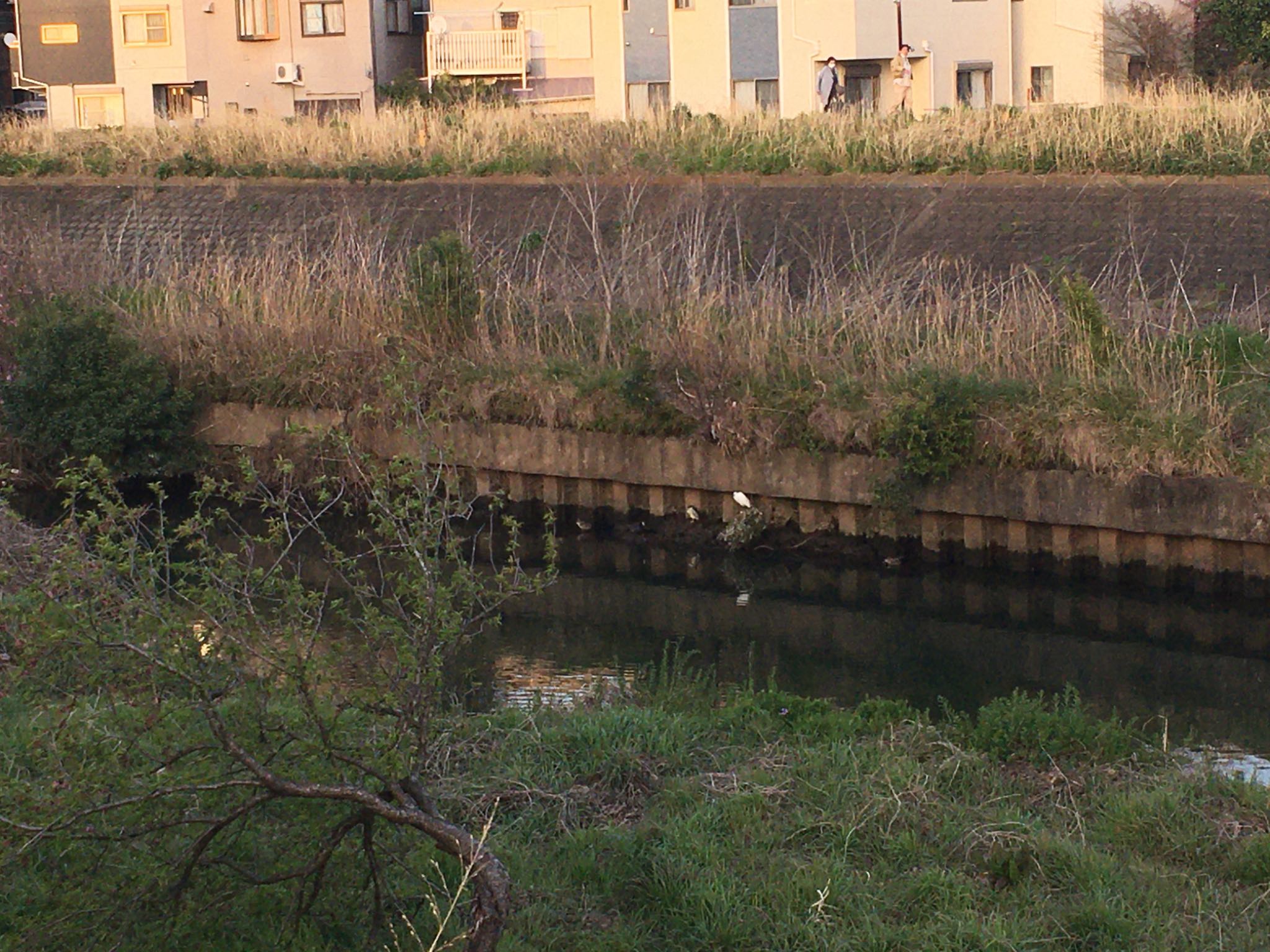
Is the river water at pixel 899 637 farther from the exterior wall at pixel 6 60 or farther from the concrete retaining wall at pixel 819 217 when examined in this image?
the exterior wall at pixel 6 60

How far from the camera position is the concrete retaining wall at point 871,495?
10836 mm

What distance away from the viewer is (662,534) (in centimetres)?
1305

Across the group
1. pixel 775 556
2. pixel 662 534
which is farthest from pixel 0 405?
pixel 775 556

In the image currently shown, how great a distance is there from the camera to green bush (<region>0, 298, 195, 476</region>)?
44.8 feet

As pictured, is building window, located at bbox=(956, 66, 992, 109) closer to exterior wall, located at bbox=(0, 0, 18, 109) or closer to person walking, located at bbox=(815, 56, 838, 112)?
person walking, located at bbox=(815, 56, 838, 112)

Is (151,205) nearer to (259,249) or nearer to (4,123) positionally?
(259,249)

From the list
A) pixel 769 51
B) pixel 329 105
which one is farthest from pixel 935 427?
pixel 329 105

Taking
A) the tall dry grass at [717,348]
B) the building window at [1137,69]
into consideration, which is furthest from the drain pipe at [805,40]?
the tall dry grass at [717,348]

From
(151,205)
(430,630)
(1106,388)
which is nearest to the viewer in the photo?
(430,630)

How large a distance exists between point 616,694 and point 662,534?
16.9ft

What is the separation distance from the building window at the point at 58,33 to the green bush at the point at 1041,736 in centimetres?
4304

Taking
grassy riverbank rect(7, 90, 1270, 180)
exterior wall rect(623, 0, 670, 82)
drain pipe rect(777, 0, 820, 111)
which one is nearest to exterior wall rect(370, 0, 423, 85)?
exterior wall rect(623, 0, 670, 82)

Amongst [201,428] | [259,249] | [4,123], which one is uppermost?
[4,123]

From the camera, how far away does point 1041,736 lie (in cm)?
666
